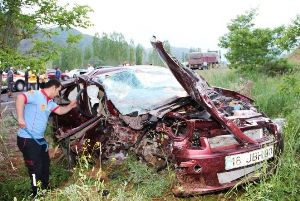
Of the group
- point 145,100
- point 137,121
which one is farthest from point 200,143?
point 145,100

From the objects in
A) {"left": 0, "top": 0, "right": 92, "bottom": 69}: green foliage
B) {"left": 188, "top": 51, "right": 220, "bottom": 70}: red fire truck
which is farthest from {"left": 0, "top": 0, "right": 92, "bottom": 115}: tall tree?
{"left": 188, "top": 51, "right": 220, "bottom": 70}: red fire truck

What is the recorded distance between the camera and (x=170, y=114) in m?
5.23

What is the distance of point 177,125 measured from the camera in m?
5.16

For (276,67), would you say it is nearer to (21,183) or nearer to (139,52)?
(21,183)

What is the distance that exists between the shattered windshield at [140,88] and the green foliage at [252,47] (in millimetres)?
11828

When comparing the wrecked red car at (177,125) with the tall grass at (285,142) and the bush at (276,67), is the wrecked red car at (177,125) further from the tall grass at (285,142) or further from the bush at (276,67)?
the bush at (276,67)

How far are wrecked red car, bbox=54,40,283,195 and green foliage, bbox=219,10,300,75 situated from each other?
1205 centimetres

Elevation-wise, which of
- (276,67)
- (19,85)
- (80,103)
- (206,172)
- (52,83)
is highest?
(276,67)

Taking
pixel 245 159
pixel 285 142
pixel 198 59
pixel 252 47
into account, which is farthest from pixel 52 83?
pixel 198 59

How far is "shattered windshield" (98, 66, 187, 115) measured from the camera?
5.89m

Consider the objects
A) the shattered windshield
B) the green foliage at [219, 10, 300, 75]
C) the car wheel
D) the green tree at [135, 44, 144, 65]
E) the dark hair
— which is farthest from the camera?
the green tree at [135, 44, 144, 65]

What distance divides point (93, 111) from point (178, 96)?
1.47 meters

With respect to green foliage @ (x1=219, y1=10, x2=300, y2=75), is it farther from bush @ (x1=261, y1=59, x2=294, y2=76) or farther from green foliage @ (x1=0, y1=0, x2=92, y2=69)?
green foliage @ (x1=0, y1=0, x2=92, y2=69)

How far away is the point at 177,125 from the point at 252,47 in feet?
45.8
